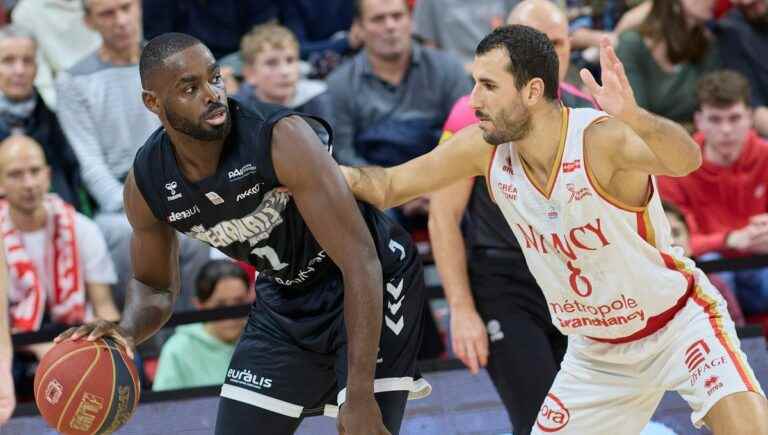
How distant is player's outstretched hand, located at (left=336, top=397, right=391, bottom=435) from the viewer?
11.2 ft

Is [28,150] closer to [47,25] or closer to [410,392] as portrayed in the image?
[47,25]

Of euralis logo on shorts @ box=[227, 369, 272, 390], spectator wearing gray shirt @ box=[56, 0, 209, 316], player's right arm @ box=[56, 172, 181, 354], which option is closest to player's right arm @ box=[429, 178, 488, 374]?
euralis logo on shorts @ box=[227, 369, 272, 390]

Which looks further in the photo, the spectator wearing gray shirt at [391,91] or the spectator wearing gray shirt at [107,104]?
the spectator wearing gray shirt at [391,91]

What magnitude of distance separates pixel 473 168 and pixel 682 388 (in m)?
0.93

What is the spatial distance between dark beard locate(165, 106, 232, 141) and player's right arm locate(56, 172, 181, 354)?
1.02ft

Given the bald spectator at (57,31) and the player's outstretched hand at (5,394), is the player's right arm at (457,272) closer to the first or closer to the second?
the player's outstretched hand at (5,394)

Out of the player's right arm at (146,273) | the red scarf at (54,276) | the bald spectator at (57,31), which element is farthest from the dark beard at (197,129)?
the bald spectator at (57,31)

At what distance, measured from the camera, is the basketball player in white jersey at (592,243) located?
3.71m

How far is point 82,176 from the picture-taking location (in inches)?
250

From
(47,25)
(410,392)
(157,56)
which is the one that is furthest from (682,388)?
(47,25)

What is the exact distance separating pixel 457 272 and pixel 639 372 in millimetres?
847

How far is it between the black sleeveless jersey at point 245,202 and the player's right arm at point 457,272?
54cm

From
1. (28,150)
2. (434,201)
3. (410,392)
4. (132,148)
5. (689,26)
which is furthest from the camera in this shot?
(689,26)

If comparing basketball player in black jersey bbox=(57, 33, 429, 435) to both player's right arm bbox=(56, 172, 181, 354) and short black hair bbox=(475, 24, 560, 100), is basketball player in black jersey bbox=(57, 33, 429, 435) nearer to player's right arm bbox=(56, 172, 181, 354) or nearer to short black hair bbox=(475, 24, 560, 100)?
player's right arm bbox=(56, 172, 181, 354)
